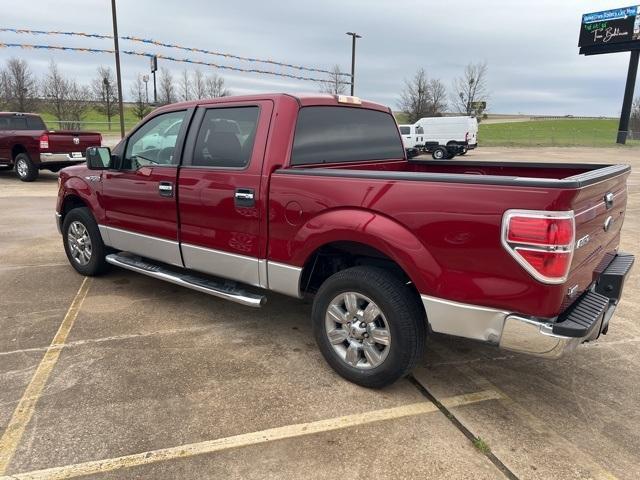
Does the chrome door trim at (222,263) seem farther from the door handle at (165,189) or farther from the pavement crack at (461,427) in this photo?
the pavement crack at (461,427)

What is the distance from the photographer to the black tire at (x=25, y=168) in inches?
518

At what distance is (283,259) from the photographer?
3484 millimetres

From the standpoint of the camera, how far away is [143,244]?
4.57 m

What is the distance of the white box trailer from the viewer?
28.1 m

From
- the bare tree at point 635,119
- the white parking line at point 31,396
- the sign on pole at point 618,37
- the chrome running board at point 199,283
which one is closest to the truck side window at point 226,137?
the chrome running board at point 199,283

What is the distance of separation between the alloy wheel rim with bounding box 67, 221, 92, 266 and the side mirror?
2.60 feet

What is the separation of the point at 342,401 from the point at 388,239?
105 cm

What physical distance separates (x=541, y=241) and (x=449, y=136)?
90.5 feet

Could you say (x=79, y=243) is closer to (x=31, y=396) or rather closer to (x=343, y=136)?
(x=31, y=396)

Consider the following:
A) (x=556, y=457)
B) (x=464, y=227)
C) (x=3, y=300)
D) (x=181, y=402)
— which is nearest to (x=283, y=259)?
(x=181, y=402)

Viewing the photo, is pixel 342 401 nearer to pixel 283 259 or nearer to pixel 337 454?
pixel 337 454

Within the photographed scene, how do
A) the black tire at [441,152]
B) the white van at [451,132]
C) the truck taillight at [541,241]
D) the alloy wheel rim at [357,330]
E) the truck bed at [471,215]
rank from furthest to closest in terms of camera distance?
the black tire at [441,152], the white van at [451,132], the alloy wheel rim at [357,330], the truck bed at [471,215], the truck taillight at [541,241]

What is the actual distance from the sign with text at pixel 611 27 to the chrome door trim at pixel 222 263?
5028 cm

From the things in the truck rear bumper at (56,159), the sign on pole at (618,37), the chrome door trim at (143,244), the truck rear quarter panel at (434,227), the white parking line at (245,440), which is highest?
the sign on pole at (618,37)
